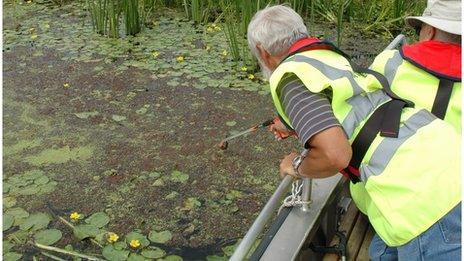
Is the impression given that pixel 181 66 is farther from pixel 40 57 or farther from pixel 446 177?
pixel 446 177

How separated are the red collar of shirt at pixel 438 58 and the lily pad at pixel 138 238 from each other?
136 cm

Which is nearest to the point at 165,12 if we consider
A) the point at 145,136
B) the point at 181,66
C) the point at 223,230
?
the point at 181,66

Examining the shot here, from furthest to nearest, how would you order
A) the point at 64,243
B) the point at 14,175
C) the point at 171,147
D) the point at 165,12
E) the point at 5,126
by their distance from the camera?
the point at 165,12
the point at 5,126
the point at 171,147
the point at 14,175
the point at 64,243

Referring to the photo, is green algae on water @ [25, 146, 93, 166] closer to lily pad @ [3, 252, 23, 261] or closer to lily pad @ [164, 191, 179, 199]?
lily pad @ [164, 191, 179, 199]

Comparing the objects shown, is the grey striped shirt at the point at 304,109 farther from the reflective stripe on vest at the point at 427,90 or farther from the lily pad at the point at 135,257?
the lily pad at the point at 135,257

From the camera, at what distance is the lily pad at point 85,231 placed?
2.39 metres

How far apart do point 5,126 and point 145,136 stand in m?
0.82

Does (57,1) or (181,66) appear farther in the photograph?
(57,1)

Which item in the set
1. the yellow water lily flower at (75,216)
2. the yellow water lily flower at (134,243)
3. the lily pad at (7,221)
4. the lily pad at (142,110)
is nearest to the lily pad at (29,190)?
the lily pad at (7,221)

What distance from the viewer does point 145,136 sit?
3.16 metres

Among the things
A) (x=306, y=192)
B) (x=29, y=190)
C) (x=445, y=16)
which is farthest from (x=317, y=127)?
(x=29, y=190)

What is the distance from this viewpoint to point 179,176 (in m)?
2.81

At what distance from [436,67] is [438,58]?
3 cm

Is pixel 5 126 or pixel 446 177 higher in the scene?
pixel 446 177
